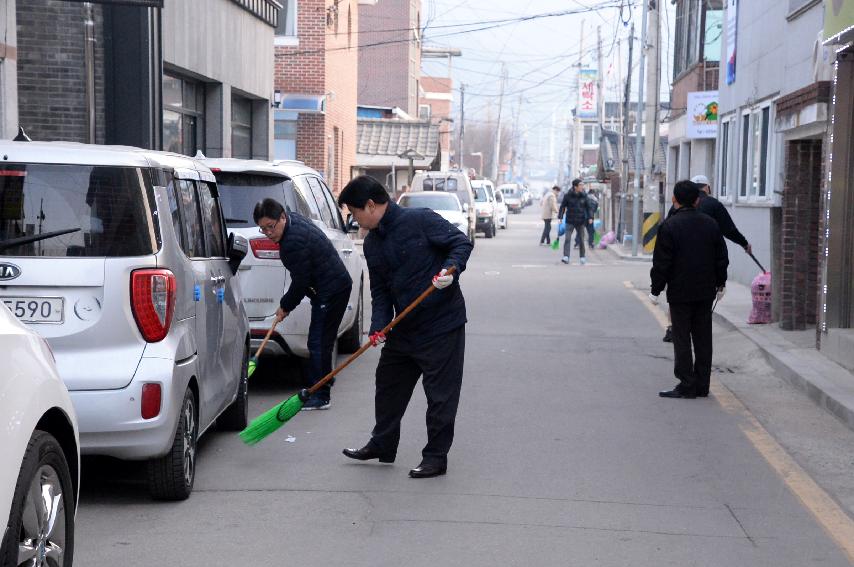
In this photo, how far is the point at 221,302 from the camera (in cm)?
730

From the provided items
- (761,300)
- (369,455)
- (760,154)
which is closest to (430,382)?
(369,455)

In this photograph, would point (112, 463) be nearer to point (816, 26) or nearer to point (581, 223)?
point (816, 26)

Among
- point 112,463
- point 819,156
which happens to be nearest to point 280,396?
point 112,463

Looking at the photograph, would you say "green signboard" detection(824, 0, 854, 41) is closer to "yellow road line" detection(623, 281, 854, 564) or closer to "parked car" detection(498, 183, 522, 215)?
"yellow road line" detection(623, 281, 854, 564)

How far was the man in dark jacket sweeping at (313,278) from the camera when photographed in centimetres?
866

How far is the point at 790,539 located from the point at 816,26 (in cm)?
1078

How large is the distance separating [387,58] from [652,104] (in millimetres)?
45011

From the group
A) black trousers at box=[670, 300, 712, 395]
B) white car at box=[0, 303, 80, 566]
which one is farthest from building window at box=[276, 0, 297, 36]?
white car at box=[0, 303, 80, 566]

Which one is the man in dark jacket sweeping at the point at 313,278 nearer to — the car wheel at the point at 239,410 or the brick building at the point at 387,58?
the car wheel at the point at 239,410

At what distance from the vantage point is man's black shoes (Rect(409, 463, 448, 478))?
694cm

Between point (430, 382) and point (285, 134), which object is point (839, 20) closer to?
point (430, 382)

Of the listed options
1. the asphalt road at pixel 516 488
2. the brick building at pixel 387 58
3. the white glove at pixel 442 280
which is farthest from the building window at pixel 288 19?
the brick building at pixel 387 58

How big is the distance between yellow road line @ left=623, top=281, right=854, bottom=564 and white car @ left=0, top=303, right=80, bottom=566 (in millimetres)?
3505

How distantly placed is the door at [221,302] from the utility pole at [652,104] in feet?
70.0
